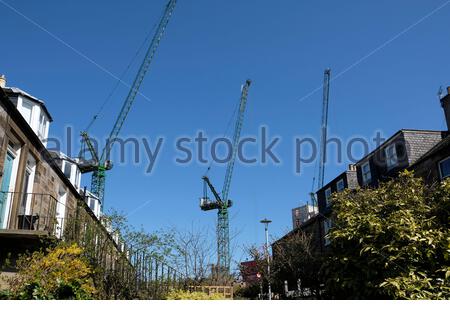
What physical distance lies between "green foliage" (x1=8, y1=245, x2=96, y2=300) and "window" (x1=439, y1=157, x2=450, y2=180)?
18.1 metres

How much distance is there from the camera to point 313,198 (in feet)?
247

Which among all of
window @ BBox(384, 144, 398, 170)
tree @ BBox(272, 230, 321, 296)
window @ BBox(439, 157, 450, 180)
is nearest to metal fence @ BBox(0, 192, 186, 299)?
tree @ BBox(272, 230, 321, 296)

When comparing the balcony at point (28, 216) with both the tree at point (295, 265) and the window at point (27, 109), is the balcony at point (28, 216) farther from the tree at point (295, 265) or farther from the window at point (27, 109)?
the tree at point (295, 265)

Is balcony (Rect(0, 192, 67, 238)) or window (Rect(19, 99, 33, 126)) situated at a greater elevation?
window (Rect(19, 99, 33, 126))

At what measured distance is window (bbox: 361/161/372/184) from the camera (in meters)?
29.6

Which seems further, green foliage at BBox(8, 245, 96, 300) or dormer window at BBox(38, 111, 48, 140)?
dormer window at BBox(38, 111, 48, 140)

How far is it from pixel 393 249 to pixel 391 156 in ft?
66.6

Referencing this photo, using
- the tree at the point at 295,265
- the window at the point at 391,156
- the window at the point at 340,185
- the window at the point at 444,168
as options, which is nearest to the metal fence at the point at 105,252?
the tree at the point at 295,265

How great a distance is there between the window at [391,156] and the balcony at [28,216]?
20632 mm

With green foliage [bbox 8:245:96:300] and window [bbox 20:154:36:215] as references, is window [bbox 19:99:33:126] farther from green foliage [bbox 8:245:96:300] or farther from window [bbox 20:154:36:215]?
green foliage [bbox 8:245:96:300]

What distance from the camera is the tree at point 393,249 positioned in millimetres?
7977

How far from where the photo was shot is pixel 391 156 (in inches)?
1069
